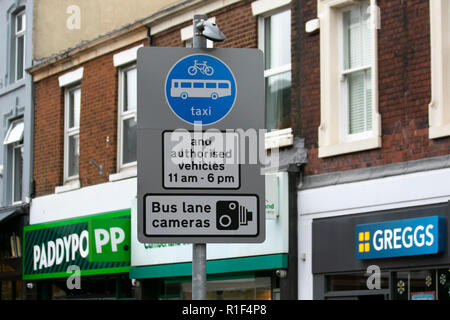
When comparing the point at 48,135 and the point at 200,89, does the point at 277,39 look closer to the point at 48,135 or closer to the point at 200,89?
the point at 48,135

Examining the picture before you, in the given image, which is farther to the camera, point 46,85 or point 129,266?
point 46,85

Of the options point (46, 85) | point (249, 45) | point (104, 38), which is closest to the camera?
point (249, 45)

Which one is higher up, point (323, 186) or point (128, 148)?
point (128, 148)

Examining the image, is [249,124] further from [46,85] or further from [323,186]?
[46,85]

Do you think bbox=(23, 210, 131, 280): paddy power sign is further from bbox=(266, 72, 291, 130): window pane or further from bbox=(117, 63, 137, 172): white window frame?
bbox=(266, 72, 291, 130): window pane

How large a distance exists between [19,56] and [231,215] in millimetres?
16468

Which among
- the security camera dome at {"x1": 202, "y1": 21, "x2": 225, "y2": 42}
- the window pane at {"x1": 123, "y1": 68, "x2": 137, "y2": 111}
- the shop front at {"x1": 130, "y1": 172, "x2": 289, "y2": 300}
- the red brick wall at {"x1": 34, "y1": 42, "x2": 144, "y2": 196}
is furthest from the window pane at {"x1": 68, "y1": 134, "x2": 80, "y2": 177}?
the security camera dome at {"x1": 202, "y1": 21, "x2": 225, "y2": 42}

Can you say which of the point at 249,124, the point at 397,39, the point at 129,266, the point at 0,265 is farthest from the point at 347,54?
the point at 0,265

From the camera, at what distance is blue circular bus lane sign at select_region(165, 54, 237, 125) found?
5730 millimetres

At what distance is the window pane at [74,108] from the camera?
18.8 metres

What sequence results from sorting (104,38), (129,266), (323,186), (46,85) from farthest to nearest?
(46,85)
(104,38)
(129,266)
(323,186)

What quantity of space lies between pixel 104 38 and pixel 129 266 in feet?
14.0

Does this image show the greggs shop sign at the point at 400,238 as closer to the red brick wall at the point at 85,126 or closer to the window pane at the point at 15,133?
the red brick wall at the point at 85,126

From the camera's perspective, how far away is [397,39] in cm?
1207
